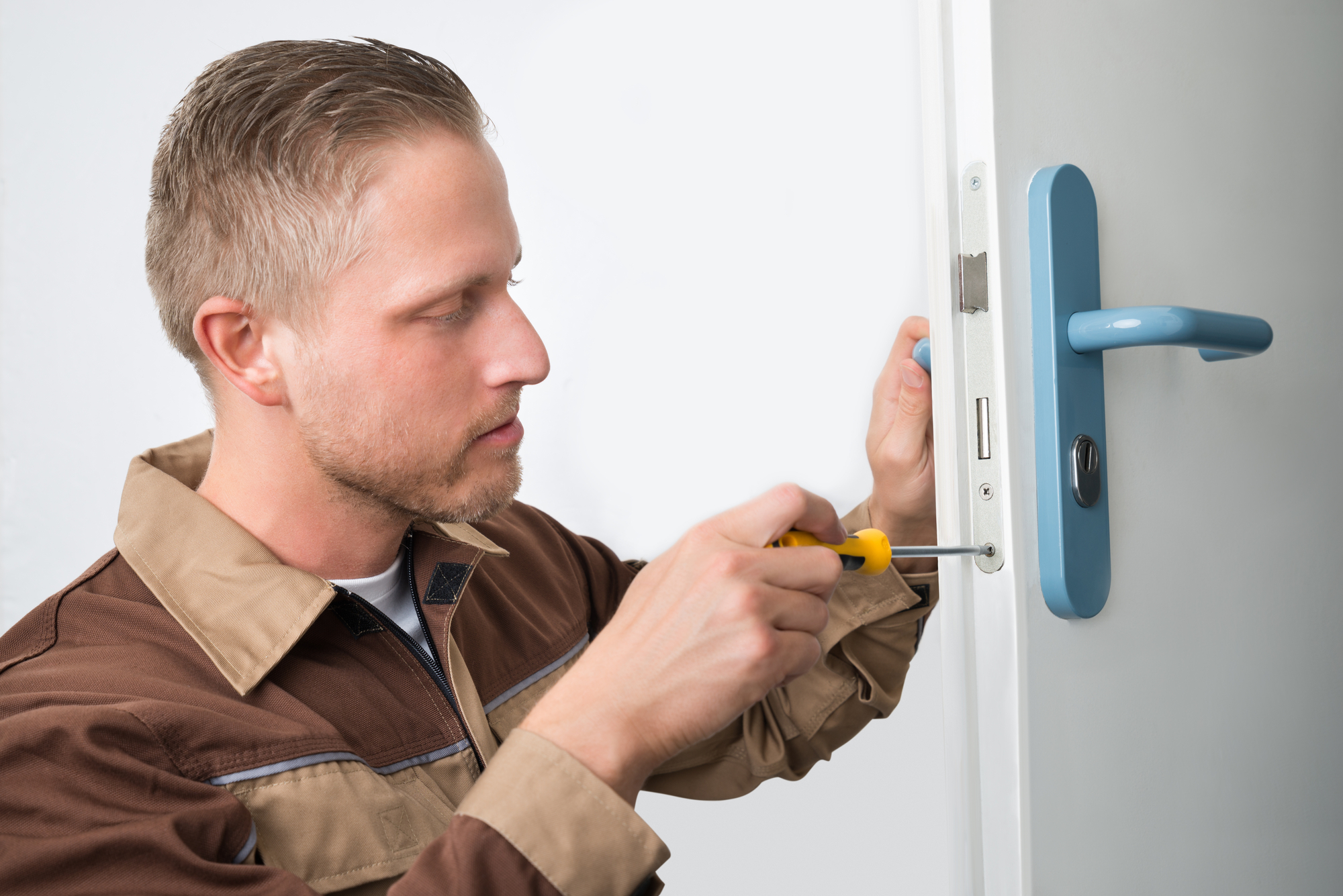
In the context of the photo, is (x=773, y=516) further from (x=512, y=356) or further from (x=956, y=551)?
(x=512, y=356)

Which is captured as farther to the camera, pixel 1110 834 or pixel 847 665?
pixel 847 665

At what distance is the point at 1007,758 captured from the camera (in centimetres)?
63

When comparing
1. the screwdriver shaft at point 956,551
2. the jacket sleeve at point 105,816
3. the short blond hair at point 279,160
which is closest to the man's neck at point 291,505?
the short blond hair at point 279,160

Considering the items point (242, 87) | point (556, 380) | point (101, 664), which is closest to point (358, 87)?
point (242, 87)

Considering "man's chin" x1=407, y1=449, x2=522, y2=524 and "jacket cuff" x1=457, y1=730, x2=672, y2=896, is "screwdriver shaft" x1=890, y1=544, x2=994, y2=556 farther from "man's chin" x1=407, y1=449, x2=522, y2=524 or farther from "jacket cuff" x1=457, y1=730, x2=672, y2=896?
"man's chin" x1=407, y1=449, x2=522, y2=524

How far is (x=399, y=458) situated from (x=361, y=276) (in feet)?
0.52

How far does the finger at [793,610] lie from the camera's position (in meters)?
0.67

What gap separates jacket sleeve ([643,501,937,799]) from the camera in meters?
0.99

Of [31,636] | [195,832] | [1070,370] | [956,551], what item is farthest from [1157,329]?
[31,636]

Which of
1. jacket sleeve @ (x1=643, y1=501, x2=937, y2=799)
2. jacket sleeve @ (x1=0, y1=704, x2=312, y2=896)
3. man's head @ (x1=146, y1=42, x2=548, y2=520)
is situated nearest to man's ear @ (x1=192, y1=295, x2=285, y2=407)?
man's head @ (x1=146, y1=42, x2=548, y2=520)

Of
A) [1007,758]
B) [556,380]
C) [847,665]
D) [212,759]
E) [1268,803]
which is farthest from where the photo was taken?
[556,380]

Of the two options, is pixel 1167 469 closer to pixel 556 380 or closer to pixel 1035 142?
pixel 1035 142

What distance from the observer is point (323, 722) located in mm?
794

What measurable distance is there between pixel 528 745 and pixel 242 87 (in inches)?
25.7
